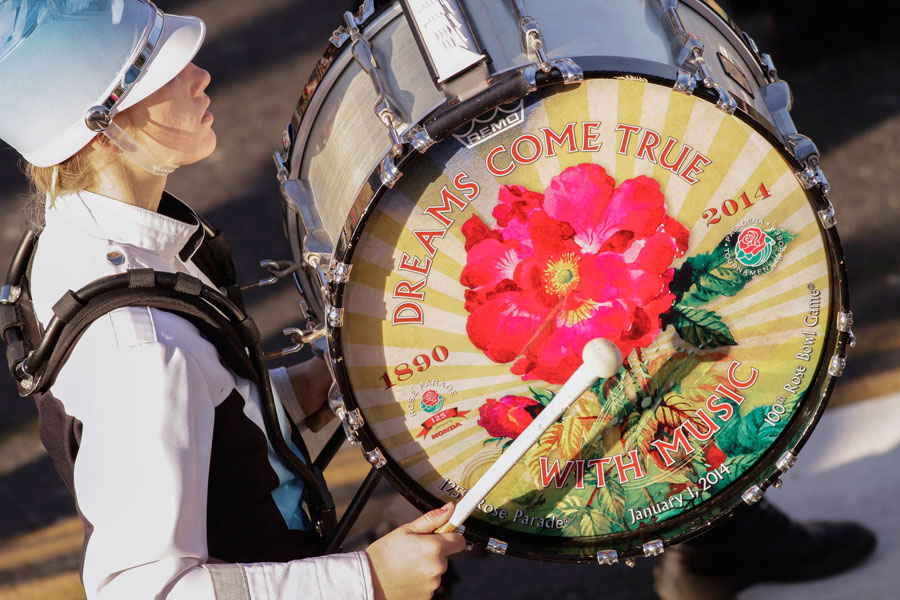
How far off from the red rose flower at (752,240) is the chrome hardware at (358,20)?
2.59 ft

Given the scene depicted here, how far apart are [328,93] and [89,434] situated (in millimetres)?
819

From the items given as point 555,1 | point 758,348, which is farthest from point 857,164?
point 555,1

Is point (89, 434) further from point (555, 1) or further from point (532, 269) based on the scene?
point (555, 1)

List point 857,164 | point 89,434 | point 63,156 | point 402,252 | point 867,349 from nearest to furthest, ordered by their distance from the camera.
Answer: point 89,434
point 63,156
point 402,252
point 867,349
point 857,164

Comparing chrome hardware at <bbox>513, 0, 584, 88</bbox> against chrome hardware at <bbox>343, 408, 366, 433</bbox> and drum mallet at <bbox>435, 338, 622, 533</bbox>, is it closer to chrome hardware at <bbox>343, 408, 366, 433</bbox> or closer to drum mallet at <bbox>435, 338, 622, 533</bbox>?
drum mallet at <bbox>435, 338, 622, 533</bbox>

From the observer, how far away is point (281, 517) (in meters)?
1.78

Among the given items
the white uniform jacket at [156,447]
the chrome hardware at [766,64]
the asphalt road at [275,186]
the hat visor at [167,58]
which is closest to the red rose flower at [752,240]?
the chrome hardware at [766,64]

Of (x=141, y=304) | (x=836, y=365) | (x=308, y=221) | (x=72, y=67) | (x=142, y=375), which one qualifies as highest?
(x=72, y=67)

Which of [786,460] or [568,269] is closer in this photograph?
[568,269]

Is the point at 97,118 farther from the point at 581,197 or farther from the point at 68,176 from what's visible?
the point at 581,197

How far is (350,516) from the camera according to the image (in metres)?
1.96

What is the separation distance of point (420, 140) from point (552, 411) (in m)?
0.50

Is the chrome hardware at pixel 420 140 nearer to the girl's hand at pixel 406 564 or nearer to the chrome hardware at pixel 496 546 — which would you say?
the girl's hand at pixel 406 564

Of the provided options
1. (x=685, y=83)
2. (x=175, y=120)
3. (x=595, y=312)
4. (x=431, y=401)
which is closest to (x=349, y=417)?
(x=431, y=401)
